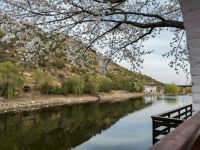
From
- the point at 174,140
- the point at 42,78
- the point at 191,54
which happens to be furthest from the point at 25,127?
the point at 42,78

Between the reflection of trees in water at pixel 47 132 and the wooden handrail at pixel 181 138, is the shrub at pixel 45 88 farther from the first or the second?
the wooden handrail at pixel 181 138

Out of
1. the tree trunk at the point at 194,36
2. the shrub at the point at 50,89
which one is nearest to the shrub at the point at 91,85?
the shrub at the point at 50,89

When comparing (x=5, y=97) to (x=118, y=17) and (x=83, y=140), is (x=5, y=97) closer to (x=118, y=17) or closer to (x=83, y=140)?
(x=83, y=140)

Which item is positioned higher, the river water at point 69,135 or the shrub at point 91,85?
the shrub at point 91,85

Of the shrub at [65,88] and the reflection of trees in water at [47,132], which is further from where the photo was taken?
the shrub at [65,88]

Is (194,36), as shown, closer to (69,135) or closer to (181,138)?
(181,138)

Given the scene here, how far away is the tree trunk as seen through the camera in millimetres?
3057

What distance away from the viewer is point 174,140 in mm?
955

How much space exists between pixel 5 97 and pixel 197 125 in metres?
48.3

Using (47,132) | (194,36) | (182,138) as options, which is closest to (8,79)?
(47,132)

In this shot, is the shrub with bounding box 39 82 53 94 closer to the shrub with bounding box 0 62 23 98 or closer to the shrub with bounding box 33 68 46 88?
the shrub with bounding box 33 68 46 88

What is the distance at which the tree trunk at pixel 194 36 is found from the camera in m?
3.06

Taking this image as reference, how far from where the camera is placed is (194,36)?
313cm

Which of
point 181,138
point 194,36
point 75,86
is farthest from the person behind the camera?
point 75,86
